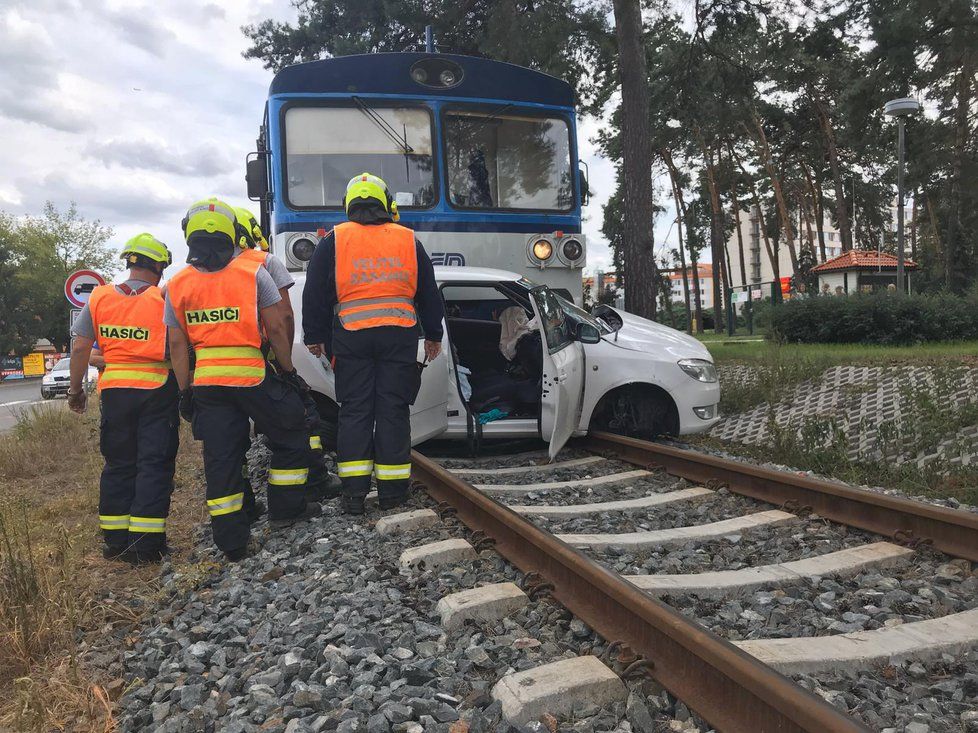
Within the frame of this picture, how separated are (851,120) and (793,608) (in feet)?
56.3

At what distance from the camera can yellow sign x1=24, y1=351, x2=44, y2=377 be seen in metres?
52.9

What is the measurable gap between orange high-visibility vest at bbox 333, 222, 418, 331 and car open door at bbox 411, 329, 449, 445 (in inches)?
47.8

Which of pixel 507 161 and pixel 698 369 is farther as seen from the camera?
pixel 507 161

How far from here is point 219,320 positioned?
157 inches

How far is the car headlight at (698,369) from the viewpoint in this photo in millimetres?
6660

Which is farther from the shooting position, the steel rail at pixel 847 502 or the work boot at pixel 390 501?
the work boot at pixel 390 501

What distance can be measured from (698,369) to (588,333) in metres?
1.03

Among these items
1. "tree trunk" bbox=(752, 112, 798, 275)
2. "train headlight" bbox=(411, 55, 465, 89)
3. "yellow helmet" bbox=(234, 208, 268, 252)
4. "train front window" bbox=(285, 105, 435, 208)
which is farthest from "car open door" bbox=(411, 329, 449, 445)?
"tree trunk" bbox=(752, 112, 798, 275)

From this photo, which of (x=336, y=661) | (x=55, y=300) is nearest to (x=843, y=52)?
(x=336, y=661)

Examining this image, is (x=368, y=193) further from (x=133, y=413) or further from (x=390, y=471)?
(x=133, y=413)

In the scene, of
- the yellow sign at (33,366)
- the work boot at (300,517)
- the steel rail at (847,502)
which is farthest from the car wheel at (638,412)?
the yellow sign at (33,366)

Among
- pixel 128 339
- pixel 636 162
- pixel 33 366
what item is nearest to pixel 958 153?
pixel 636 162

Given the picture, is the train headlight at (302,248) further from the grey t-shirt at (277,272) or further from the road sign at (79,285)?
the road sign at (79,285)

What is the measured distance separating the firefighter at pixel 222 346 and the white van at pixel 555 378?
163 cm
